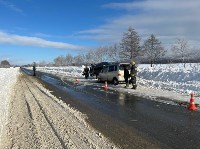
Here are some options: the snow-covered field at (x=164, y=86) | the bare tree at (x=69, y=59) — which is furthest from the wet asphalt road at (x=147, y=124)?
the bare tree at (x=69, y=59)

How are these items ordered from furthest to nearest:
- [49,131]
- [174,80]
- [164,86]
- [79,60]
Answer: [79,60]
[174,80]
[164,86]
[49,131]

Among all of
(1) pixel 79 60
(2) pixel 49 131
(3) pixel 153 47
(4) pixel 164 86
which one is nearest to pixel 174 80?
(4) pixel 164 86

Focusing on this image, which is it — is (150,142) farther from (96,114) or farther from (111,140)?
(96,114)

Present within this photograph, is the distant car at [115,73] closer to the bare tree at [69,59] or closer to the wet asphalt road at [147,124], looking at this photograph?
the wet asphalt road at [147,124]

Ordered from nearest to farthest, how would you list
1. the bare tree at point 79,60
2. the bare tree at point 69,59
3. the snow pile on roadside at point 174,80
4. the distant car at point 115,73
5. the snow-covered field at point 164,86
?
the snow-covered field at point 164,86 < the snow pile on roadside at point 174,80 < the distant car at point 115,73 < the bare tree at point 79,60 < the bare tree at point 69,59

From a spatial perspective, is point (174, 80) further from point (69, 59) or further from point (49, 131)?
point (69, 59)

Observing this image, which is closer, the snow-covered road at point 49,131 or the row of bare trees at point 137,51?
the snow-covered road at point 49,131

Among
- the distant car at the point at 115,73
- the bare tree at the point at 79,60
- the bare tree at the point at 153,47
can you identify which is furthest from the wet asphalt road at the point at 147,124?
the bare tree at the point at 79,60

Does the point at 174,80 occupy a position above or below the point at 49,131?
below

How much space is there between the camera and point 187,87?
2219 cm

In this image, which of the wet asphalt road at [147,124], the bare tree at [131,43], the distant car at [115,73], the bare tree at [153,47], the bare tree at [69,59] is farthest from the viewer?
the bare tree at [69,59]

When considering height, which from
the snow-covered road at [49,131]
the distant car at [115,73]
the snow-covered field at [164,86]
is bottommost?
the snow-covered field at [164,86]

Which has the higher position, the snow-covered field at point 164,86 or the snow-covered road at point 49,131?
the snow-covered road at point 49,131

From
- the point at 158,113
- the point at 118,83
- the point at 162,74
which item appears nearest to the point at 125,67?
the point at 118,83
